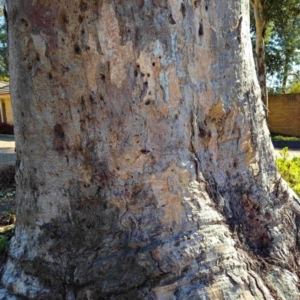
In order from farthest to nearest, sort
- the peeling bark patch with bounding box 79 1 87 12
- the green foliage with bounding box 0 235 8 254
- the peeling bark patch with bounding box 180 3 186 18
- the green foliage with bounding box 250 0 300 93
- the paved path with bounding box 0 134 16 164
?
the green foliage with bounding box 250 0 300 93
the paved path with bounding box 0 134 16 164
the green foliage with bounding box 0 235 8 254
the peeling bark patch with bounding box 180 3 186 18
the peeling bark patch with bounding box 79 1 87 12

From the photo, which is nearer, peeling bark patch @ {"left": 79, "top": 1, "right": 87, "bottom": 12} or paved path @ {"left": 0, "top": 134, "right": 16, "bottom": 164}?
peeling bark patch @ {"left": 79, "top": 1, "right": 87, "bottom": 12}

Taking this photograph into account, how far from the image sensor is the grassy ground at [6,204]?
3175 mm

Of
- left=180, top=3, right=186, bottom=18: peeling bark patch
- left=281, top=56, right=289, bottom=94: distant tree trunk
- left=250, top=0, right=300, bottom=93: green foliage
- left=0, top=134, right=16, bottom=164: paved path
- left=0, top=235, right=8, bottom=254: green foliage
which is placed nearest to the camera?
left=180, top=3, right=186, bottom=18: peeling bark patch

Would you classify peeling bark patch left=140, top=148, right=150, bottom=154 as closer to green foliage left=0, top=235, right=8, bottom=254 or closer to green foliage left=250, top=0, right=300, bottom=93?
green foliage left=0, top=235, right=8, bottom=254

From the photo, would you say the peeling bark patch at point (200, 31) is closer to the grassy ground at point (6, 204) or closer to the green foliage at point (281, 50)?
the grassy ground at point (6, 204)

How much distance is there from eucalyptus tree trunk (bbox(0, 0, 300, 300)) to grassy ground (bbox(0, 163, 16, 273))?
86cm

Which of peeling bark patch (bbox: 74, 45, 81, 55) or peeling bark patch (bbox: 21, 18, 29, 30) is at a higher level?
peeling bark patch (bbox: 21, 18, 29, 30)

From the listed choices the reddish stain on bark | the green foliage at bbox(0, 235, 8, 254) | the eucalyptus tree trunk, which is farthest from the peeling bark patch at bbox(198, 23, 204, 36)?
the green foliage at bbox(0, 235, 8, 254)

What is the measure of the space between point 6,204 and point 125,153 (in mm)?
3958

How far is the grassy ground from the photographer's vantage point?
3175 mm

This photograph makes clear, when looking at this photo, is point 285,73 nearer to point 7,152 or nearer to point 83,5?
point 7,152

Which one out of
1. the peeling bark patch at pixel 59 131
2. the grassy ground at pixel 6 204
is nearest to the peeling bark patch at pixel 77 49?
the peeling bark patch at pixel 59 131

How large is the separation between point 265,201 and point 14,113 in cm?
140

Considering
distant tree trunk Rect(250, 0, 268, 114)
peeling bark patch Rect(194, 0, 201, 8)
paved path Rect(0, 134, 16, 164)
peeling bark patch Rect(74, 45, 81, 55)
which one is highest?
distant tree trunk Rect(250, 0, 268, 114)
